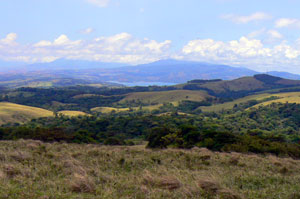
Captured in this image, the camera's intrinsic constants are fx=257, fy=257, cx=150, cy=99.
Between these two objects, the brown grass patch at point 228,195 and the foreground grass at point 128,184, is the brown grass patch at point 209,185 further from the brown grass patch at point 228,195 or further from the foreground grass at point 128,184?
the brown grass patch at point 228,195

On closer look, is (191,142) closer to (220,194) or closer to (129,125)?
(220,194)

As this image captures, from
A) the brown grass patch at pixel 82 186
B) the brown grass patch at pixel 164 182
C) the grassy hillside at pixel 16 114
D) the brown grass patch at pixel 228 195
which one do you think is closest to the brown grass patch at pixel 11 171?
the brown grass patch at pixel 82 186

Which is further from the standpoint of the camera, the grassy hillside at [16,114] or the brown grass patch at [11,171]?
the grassy hillside at [16,114]

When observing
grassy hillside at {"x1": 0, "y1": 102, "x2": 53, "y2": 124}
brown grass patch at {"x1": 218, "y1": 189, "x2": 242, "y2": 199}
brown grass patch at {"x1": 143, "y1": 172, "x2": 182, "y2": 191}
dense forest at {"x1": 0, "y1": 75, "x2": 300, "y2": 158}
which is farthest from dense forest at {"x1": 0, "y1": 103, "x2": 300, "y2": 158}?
grassy hillside at {"x1": 0, "y1": 102, "x2": 53, "y2": 124}

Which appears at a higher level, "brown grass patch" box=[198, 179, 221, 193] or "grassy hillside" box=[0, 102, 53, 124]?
"brown grass patch" box=[198, 179, 221, 193]

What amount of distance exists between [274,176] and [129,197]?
725cm

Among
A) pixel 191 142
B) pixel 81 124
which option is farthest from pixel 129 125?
pixel 191 142

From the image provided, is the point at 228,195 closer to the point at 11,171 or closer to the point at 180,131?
the point at 11,171

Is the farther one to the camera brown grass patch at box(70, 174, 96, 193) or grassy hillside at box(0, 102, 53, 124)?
grassy hillside at box(0, 102, 53, 124)

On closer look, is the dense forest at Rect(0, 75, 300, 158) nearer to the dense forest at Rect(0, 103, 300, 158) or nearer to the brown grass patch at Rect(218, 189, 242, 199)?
the dense forest at Rect(0, 103, 300, 158)

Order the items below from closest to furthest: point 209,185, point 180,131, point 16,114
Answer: point 209,185 → point 180,131 → point 16,114

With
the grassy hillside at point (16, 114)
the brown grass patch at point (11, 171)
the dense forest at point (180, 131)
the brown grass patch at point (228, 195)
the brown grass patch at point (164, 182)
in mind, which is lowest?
the grassy hillside at point (16, 114)

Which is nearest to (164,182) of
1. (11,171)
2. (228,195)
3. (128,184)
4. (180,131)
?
(128,184)

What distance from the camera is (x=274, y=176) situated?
1158cm
